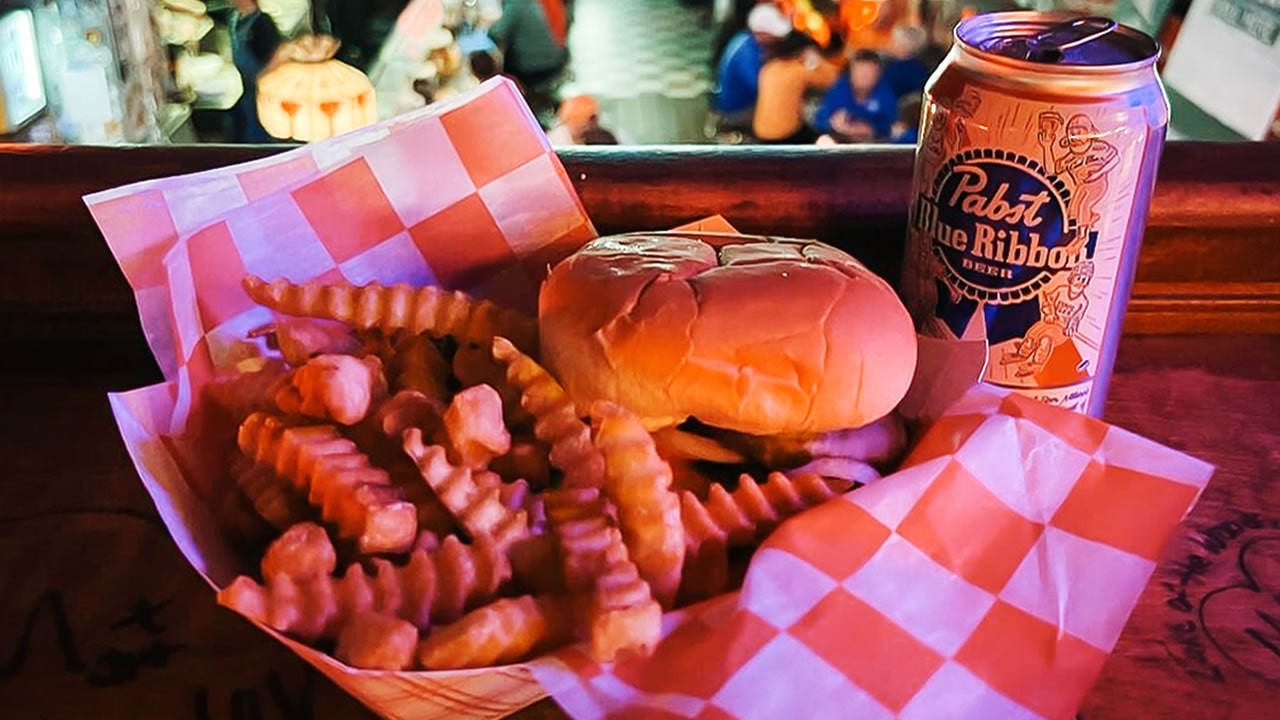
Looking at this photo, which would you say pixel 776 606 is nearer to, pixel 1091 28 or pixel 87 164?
pixel 1091 28

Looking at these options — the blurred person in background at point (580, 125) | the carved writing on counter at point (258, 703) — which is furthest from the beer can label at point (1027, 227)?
the blurred person in background at point (580, 125)

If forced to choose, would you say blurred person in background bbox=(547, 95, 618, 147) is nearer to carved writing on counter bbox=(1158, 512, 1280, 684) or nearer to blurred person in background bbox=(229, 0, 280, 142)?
blurred person in background bbox=(229, 0, 280, 142)

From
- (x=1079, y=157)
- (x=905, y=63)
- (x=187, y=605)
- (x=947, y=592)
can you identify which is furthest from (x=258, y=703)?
(x=905, y=63)

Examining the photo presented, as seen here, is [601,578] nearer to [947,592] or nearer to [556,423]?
[556,423]

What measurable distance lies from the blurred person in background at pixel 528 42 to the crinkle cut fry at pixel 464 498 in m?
1.80

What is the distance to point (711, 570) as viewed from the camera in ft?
2.34

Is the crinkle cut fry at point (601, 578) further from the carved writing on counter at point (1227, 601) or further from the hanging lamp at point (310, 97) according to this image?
the hanging lamp at point (310, 97)

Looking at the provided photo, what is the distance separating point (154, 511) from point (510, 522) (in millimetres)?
379

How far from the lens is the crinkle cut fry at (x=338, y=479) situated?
0.66 metres

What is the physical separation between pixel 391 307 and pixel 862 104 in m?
1.68

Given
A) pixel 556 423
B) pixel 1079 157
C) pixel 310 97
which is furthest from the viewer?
pixel 310 97

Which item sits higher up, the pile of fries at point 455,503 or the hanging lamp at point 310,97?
the pile of fries at point 455,503

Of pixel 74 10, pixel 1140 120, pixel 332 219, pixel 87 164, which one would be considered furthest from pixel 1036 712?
pixel 74 10

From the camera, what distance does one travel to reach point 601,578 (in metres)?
0.61
